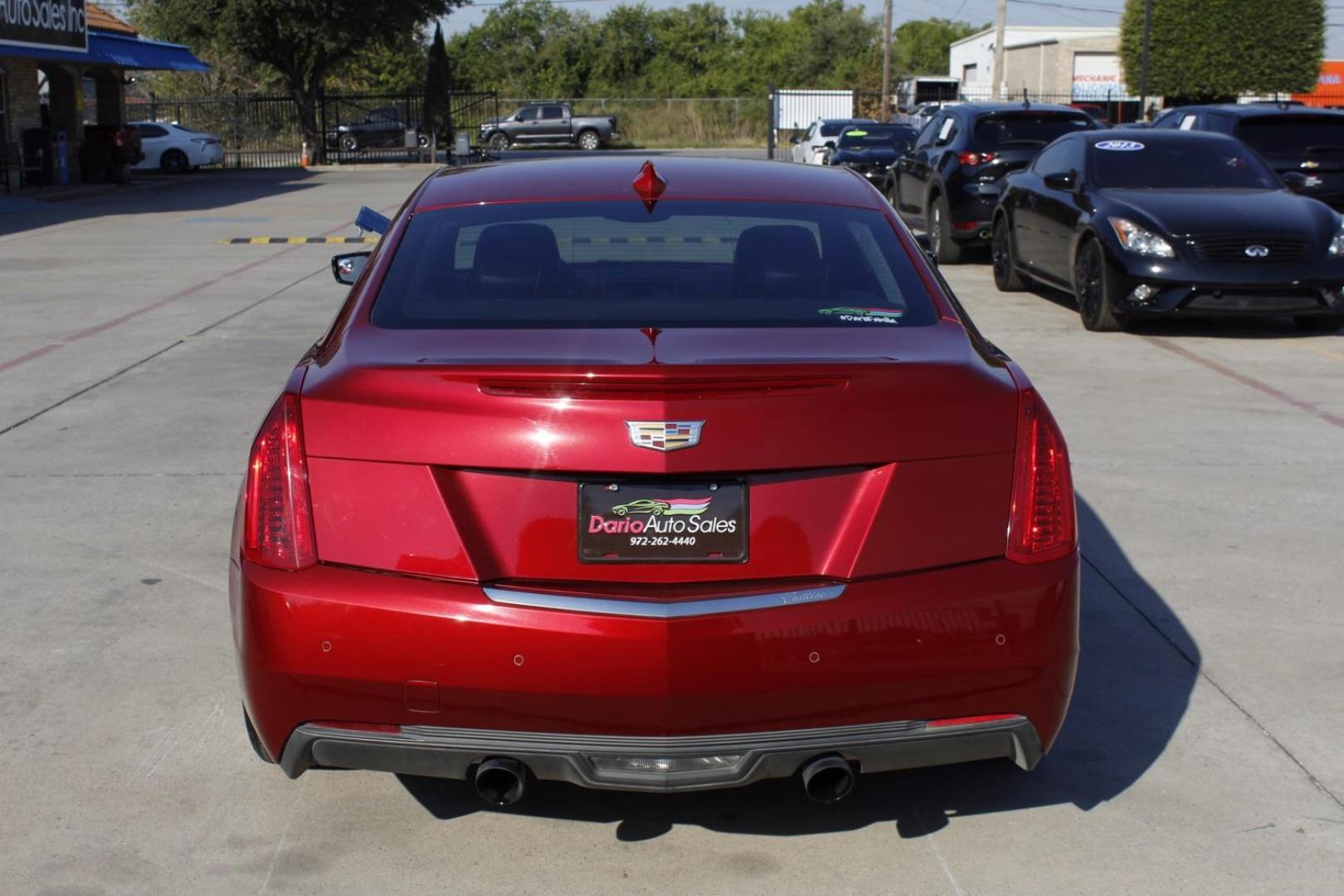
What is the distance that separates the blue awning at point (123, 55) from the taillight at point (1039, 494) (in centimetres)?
2756

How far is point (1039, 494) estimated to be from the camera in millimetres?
3447

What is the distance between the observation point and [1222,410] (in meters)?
8.82

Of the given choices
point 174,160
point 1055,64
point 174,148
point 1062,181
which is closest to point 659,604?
point 1062,181

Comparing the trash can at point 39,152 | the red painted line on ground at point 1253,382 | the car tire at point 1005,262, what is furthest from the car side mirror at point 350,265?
the trash can at point 39,152

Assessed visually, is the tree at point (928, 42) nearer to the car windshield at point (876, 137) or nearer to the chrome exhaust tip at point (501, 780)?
the car windshield at point (876, 137)

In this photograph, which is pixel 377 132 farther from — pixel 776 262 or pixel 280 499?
pixel 280 499

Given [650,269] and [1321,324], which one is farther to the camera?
[1321,324]

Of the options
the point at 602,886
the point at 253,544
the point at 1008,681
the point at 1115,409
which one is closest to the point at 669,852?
the point at 602,886

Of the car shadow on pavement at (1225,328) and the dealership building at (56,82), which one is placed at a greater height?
the dealership building at (56,82)

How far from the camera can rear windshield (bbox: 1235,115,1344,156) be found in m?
16.0

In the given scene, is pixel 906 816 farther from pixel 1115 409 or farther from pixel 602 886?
pixel 1115 409

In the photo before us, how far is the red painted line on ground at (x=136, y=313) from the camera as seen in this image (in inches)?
416

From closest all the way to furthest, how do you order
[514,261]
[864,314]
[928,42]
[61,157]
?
[864,314], [514,261], [61,157], [928,42]

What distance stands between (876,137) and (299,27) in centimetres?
2021
